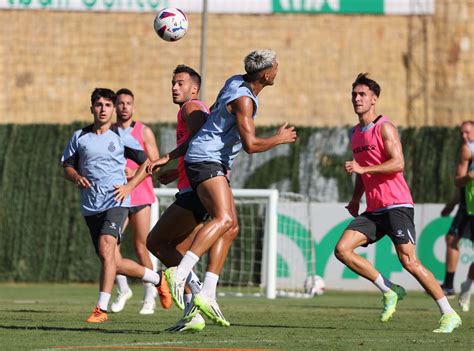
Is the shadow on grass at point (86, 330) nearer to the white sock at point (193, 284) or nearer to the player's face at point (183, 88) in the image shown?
the white sock at point (193, 284)

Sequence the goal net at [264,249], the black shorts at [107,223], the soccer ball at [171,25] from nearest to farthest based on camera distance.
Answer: the black shorts at [107,223]
the soccer ball at [171,25]
the goal net at [264,249]

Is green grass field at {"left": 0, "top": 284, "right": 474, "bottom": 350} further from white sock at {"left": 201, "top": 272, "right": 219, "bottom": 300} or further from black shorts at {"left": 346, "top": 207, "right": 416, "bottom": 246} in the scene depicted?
black shorts at {"left": 346, "top": 207, "right": 416, "bottom": 246}

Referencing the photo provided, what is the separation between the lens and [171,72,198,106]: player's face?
11.5 metres

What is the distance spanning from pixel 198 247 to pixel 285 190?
38.9 feet

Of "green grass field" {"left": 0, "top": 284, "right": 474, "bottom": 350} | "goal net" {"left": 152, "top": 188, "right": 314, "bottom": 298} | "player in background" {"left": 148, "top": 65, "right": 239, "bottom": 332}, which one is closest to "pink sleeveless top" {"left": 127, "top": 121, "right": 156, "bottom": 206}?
"green grass field" {"left": 0, "top": 284, "right": 474, "bottom": 350}

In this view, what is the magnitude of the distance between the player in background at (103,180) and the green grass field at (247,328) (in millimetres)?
571

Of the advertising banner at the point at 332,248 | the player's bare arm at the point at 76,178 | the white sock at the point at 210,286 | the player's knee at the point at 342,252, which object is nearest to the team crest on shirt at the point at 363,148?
the player's knee at the point at 342,252

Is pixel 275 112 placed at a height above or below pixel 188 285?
above

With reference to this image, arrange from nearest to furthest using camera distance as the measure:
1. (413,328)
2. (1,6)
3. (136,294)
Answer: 1. (413,328)
2. (136,294)
3. (1,6)

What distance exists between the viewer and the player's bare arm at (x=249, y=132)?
9969 mm

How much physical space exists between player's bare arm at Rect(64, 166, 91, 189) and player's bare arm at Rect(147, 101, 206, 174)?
1.58 metres

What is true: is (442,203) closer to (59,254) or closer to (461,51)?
(461,51)

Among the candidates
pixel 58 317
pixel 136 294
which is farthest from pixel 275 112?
pixel 58 317

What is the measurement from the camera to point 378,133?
11.8 m
